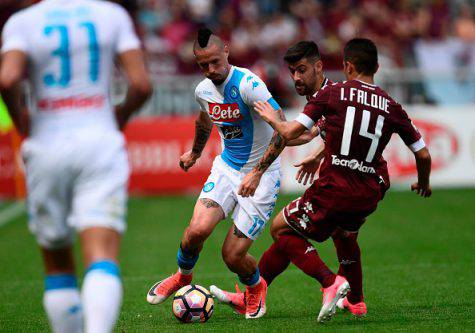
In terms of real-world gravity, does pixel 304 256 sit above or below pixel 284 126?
below

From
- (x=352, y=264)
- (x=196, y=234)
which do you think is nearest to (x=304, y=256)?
(x=352, y=264)

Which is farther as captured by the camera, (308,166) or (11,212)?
(11,212)

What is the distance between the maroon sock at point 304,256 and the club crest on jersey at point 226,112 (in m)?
1.07

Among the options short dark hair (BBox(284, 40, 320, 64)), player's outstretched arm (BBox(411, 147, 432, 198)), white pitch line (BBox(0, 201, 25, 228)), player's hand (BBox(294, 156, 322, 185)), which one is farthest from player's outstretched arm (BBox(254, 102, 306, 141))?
white pitch line (BBox(0, 201, 25, 228))

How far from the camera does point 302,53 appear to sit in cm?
746

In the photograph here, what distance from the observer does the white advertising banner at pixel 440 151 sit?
17.8 meters

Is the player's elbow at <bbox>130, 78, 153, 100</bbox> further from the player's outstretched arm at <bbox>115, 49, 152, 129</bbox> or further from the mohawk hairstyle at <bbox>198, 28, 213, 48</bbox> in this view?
the mohawk hairstyle at <bbox>198, 28, 213, 48</bbox>

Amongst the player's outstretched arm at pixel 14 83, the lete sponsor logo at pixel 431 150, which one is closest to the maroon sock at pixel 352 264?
the player's outstretched arm at pixel 14 83

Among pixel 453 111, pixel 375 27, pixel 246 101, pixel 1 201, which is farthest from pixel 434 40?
pixel 246 101

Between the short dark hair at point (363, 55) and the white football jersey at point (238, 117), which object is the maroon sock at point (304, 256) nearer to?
the white football jersey at point (238, 117)

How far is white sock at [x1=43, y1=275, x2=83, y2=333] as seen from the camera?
511 centimetres

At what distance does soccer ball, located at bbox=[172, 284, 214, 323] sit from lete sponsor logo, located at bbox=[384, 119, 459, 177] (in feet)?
34.9

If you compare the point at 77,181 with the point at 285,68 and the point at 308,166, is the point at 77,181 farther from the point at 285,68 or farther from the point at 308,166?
the point at 285,68

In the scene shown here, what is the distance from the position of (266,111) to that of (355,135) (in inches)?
27.2
